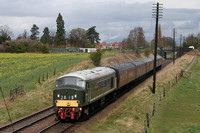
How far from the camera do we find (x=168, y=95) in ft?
94.8

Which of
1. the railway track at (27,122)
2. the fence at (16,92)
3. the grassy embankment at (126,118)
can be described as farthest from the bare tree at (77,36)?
the railway track at (27,122)

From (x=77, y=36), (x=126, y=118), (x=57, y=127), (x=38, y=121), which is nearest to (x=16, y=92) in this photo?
(x=38, y=121)

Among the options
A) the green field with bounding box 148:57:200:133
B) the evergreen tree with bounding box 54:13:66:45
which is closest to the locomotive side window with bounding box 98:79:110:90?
the green field with bounding box 148:57:200:133

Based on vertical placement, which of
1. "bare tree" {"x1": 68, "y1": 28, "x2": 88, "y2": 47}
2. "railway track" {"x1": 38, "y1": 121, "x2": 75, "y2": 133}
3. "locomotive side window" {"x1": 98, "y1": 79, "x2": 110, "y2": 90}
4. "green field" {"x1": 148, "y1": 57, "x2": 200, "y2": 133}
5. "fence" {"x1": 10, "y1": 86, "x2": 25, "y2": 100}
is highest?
"bare tree" {"x1": 68, "y1": 28, "x2": 88, "y2": 47}

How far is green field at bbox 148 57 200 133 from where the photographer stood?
17.5 metres

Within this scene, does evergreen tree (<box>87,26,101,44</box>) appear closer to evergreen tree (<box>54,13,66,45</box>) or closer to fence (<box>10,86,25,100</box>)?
evergreen tree (<box>54,13,66,45</box>)

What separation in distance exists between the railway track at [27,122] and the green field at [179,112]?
9130 millimetres

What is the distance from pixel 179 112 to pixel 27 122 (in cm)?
1390

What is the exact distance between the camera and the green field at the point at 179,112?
57.4 feet

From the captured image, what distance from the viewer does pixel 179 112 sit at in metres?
22.3

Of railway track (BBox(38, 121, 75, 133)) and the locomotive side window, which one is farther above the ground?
the locomotive side window

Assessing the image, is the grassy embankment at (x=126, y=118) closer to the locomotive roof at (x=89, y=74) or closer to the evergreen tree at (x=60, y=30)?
the locomotive roof at (x=89, y=74)

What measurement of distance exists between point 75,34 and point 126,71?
11487 cm

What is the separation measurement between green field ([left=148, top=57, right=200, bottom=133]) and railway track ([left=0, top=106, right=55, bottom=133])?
30.0 ft
